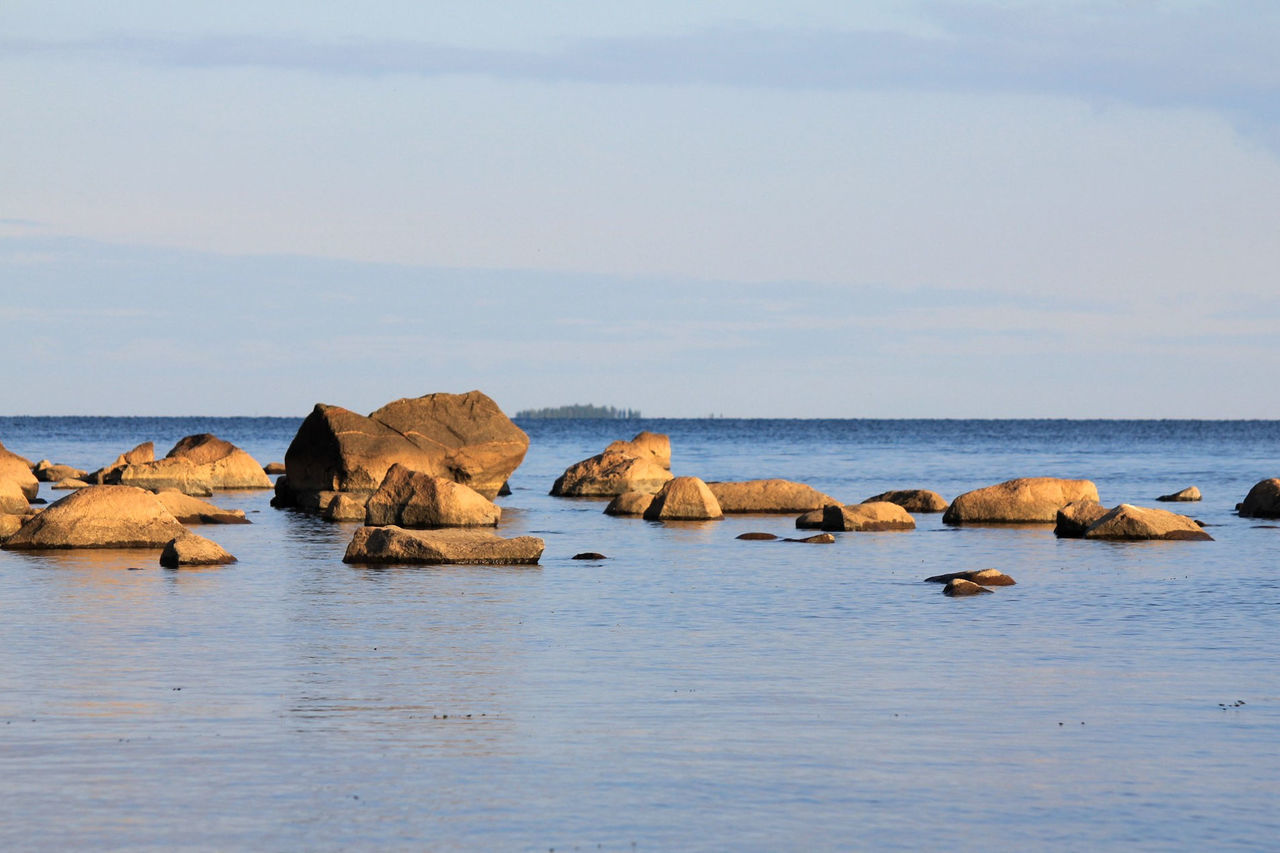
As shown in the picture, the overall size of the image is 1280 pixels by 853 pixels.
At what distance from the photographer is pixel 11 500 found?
39.6 meters

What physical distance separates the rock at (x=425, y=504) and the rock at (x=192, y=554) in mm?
7340

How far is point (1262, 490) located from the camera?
44969 millimetres

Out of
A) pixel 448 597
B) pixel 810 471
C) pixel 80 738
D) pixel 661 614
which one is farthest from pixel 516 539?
pixel 810 471

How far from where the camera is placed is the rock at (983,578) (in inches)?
991

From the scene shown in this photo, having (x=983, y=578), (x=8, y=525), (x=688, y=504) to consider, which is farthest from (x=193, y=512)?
(x=983, y=578)

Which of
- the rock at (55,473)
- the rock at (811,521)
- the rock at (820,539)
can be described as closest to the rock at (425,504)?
the rock at (811,521)

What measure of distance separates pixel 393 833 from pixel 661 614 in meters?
11.7

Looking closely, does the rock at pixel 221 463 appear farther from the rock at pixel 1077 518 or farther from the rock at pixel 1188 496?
the rock at pixel 1077 518

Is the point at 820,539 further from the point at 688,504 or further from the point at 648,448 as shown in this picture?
the point at 648,448

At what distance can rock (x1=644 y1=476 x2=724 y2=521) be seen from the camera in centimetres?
4116

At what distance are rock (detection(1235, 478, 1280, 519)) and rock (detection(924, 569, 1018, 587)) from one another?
69.7 feet

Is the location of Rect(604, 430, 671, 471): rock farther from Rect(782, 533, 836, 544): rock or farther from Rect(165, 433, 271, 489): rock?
Rect(782, 533, 836, 544): rock

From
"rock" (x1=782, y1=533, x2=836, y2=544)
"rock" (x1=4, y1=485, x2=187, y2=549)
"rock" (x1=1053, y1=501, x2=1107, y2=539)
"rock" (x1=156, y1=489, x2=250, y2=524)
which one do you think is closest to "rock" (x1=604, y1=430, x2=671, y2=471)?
"rock" (x1=156, y1=489, x2=250, y2=524)

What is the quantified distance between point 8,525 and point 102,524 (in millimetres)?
3303
